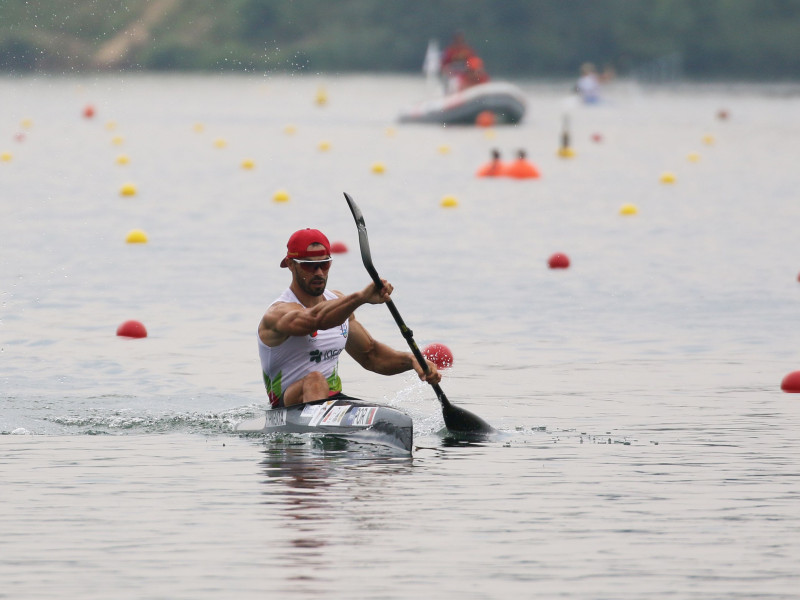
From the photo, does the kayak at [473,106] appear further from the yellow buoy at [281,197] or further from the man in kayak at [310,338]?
the man in kayak at [310,338]

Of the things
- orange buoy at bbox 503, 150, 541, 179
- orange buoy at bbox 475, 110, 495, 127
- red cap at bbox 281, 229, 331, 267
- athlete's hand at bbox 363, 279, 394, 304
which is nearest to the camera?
athlete's hand at bbox 363, 279, 394, 304

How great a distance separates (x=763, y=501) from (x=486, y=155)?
3264cm

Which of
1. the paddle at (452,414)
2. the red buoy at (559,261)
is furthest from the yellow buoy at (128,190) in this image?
the paddle at (452,414)

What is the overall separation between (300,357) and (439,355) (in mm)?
2735

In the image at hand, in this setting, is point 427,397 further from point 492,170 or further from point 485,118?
point 485,118

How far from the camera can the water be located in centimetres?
761

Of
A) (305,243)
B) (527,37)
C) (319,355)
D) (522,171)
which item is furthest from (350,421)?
(527,37)

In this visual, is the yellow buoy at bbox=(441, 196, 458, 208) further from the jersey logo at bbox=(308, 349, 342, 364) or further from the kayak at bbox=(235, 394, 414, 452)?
Answer: the kayak at bbox=(235, 394, 414, 452)

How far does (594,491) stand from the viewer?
9102mm

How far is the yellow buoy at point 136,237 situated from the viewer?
2219 centimetres

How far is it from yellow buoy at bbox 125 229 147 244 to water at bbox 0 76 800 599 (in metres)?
0.38

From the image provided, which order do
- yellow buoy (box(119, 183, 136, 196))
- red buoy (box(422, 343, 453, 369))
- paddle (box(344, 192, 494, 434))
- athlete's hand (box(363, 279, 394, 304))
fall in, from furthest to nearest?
yellow buoy (box(119, 183, 136, 196))
red buoy (box(422, 343, 453, 369))
paddle (box(344, 192, 494, 434))
athlete's hand (box(363, 279, 394, 304))

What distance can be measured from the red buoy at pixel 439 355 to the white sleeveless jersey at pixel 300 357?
248cm

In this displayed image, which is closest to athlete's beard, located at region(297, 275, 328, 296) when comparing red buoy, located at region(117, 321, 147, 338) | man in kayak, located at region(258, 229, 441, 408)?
man in kayak, located at region(258, 229, 441, 408)
